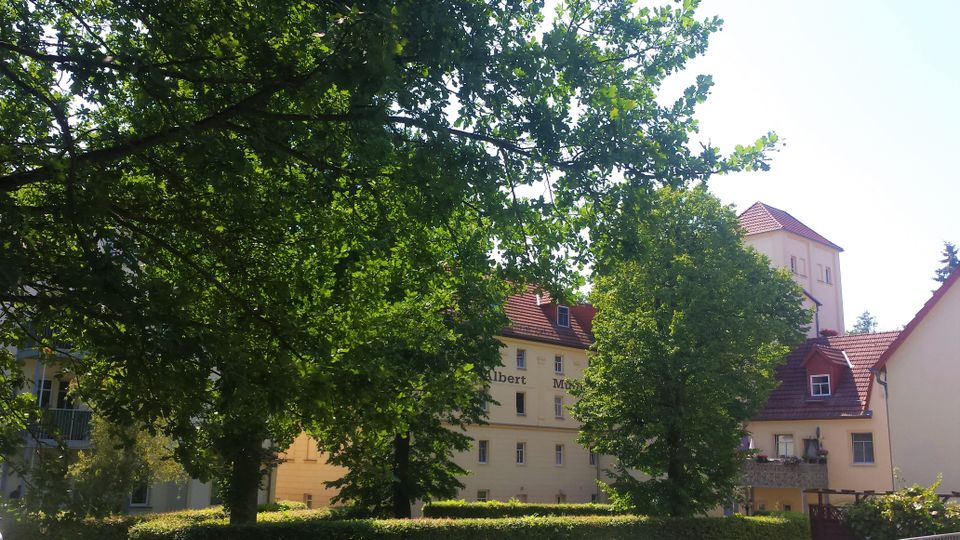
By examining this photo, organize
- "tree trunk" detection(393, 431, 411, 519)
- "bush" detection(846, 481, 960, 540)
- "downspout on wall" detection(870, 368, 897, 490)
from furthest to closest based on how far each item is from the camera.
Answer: "downspout on wall" detection(870, 368, 897, 490), "tree trunk" detection(393, 431, 411, 519), "bush" detection(846, 481, 960, 540)

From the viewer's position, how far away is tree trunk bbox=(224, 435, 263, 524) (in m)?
18.6

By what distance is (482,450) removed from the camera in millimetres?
43625

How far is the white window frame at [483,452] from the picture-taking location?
43.3 m

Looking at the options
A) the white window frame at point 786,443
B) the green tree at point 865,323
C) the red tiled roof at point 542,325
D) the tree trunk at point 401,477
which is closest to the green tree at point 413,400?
the tree trunk at point 401,477

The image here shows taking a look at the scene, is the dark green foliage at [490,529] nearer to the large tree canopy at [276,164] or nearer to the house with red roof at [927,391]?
the large tree canopy at [276,164]

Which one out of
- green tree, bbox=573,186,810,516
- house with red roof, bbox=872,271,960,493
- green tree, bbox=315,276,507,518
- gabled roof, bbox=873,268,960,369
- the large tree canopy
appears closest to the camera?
the large tree canopy

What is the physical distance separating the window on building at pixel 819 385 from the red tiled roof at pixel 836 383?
230mm

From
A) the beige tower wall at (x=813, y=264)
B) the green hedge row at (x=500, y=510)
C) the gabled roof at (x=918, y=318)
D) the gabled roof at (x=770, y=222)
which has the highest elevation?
the gabled roof at (x=770, y=222)

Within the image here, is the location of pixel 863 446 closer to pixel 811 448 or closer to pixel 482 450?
pixel 811 448

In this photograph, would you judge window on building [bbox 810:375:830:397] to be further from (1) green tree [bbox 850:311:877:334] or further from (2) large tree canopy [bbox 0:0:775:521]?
(1) green tree [bbox 850:311:877:334]

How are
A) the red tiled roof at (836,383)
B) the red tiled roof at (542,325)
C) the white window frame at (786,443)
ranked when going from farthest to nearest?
the red tiled roof at (542,325) < the white window frame at (786,443) < the red tiled roof at (836,383)

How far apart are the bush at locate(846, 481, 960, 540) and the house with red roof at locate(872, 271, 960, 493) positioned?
11.4m

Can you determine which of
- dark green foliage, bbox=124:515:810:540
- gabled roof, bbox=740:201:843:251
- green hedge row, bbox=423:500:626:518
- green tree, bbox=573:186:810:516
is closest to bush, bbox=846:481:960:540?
dark green foliage, bbox=124:515:810:540

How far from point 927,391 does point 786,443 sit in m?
7.06
